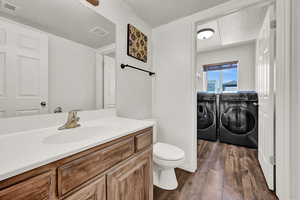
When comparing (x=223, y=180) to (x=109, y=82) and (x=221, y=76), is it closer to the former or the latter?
(x=109, y=82)

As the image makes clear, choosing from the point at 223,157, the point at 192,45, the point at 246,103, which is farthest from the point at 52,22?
the point at 246,103

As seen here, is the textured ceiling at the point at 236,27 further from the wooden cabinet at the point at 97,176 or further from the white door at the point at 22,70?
the white door at the point at 22,70

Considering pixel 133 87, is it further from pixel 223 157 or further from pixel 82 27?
pixel 223 157

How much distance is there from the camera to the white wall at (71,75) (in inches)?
38.4

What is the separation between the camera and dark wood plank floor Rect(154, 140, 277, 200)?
1.36 m

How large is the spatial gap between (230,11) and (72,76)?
2.00m

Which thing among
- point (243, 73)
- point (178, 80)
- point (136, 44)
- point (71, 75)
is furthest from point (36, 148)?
point (243, 73)

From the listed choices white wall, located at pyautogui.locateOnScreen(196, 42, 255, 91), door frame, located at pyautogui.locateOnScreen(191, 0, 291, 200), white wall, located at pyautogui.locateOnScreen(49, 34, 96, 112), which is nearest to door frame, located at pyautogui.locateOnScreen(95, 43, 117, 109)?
white wall, located at pyautogui.locateOnScreen(49, 34, 96, 112)

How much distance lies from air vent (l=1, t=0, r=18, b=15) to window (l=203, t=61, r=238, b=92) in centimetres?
415

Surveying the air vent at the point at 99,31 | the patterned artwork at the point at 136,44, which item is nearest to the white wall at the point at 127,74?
the patterned artwork at the point at 136,44

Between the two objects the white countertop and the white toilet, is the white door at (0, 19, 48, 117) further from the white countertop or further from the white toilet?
the white toilet

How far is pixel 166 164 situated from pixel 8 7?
1.80 meters

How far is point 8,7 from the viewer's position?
0.78 metres

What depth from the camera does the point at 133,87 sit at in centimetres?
177
